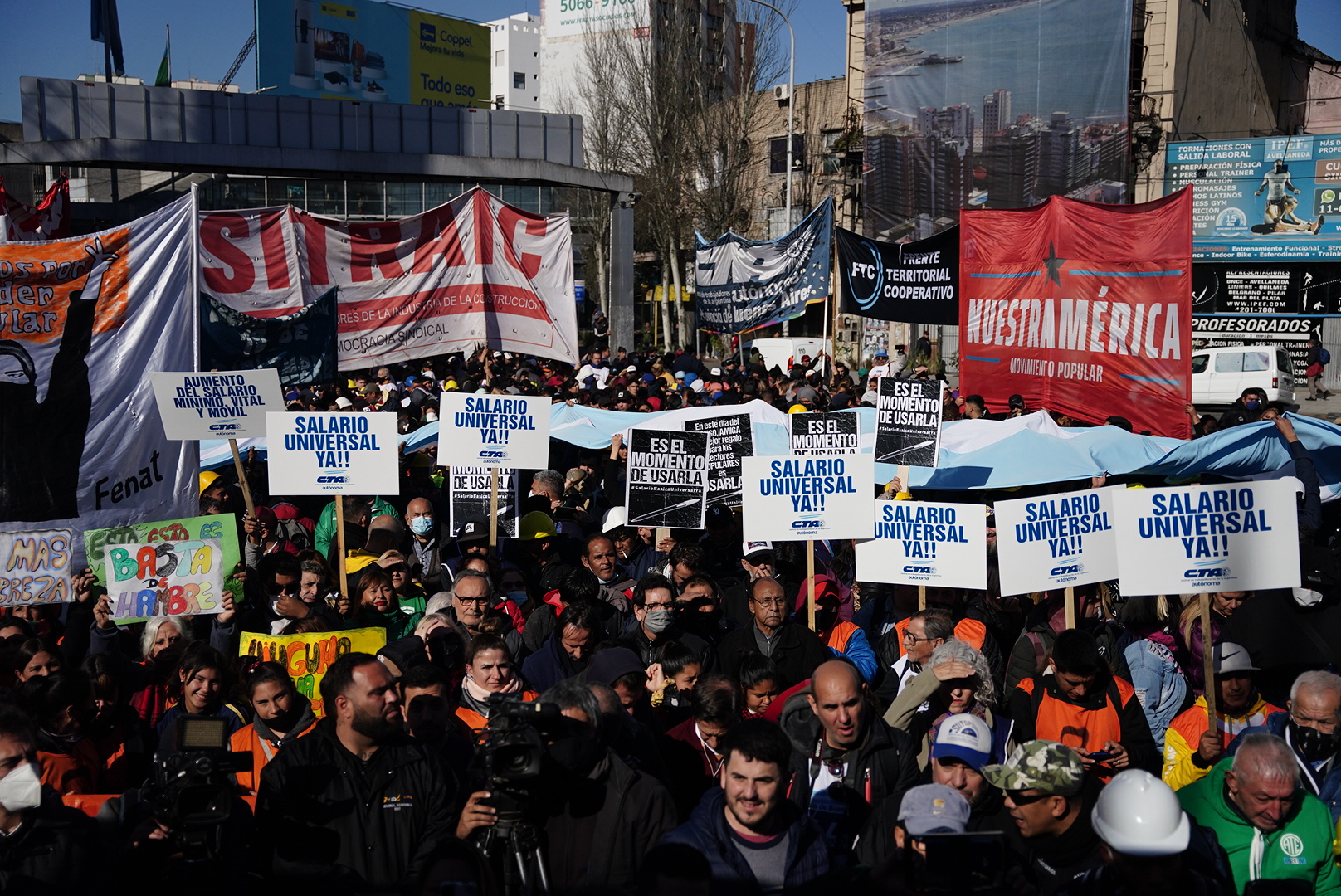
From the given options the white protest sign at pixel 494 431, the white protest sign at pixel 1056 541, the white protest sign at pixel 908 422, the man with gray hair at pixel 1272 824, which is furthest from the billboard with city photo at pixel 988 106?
the man with gray hair at pixel 1272 824

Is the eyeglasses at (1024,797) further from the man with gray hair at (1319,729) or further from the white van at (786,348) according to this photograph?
the white van at (786,348)

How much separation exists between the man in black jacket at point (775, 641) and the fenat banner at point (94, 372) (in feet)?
13.7

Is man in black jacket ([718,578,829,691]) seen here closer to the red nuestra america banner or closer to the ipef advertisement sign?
the red nuestra america banner

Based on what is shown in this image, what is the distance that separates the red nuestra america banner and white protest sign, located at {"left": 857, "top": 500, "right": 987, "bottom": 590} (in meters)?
4.18

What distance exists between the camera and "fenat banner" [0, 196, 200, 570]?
A: 302 inches

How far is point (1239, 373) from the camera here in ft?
83.5

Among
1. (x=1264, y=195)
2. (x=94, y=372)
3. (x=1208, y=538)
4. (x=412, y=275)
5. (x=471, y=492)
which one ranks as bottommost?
(x=471, y=492)

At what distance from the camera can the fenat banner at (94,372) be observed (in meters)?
7.68

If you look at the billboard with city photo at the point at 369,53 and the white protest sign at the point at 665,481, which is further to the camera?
the billboard with city photo at the point at 369,53

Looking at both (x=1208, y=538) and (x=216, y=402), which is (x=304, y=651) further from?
(x=1208, y=538)

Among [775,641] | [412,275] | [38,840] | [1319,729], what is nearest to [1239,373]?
[412,275]

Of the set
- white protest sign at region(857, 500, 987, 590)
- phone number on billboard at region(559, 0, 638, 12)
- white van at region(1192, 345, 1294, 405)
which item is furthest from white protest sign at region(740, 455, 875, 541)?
phone number on billboard at region(559, 0, 638, 12)

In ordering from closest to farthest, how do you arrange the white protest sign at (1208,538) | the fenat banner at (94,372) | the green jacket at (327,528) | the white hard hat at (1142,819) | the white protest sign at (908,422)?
the white hard hat at (1142,819), the white protest sign at (1208,538), the fenat banner at (94,372), the white protest sign at (908,422), the green jacket at (327,528)

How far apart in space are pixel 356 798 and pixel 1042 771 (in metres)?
2.07
